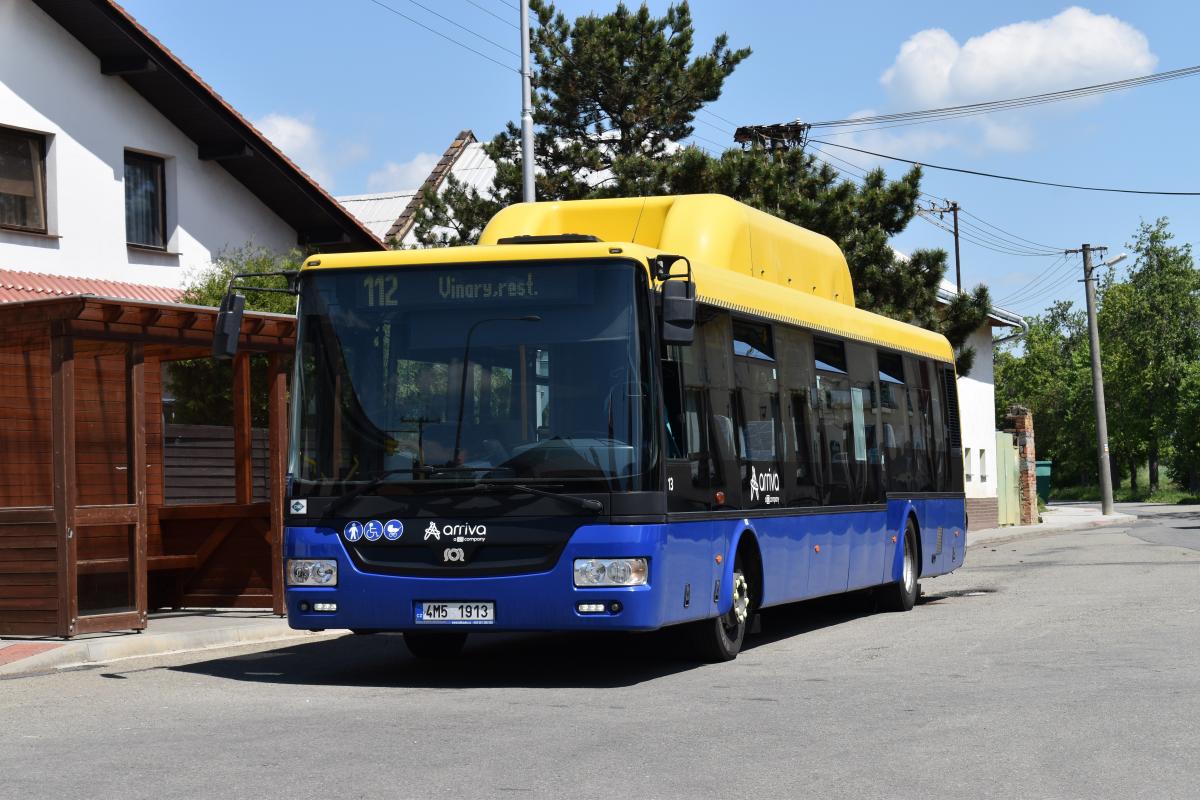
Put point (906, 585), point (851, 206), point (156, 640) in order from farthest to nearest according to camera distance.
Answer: point (851, 206)
point (906, 585)
point (156, 640)

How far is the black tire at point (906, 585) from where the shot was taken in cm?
1795

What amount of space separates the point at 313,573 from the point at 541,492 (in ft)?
5.85

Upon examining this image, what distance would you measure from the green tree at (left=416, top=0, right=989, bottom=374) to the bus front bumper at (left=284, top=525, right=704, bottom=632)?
778 inches

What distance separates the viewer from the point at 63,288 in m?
21.0

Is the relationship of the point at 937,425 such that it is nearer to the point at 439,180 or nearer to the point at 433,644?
the point at 433,644

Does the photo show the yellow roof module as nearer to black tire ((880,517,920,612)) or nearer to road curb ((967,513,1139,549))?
black tire ((880,517,920,612))

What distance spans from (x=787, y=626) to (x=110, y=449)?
6522mm

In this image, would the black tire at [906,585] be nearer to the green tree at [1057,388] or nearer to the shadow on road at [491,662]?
the shadow on road at [491,662]

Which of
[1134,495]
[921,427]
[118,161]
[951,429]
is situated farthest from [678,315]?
[1134,495]

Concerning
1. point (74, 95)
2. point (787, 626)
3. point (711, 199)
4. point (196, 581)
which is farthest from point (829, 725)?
point (74, 95)

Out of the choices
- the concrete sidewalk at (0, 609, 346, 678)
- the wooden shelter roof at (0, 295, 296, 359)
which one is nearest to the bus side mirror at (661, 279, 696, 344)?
the wooden shelter roof at (0, 295, 296, 359)

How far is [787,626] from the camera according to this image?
16656 millimetres

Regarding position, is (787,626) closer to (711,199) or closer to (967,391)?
(711,199)

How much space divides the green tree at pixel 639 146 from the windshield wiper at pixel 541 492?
19.9 meters
